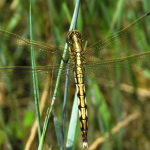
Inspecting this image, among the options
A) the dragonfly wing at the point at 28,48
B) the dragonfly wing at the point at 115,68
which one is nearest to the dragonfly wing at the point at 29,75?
the dragonfly wing at the point at 28,48

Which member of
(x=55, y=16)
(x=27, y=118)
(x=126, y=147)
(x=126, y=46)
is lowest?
(x=126, y=147)

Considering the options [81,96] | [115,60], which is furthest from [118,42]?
[81,96]

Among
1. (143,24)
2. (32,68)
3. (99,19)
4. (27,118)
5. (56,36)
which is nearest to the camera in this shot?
(32,68)

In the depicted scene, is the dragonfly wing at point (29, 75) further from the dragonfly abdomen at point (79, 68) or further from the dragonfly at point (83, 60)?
→ the dragonfly abdomen at point (79, 68)

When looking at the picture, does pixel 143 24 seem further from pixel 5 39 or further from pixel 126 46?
pixel 5 39

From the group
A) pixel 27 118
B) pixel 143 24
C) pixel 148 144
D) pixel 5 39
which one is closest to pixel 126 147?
pixel 148 144

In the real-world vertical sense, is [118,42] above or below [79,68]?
above

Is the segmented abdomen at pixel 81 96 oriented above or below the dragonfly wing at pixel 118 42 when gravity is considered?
below

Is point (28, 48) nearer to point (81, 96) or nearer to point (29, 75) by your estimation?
point (29, 75)
